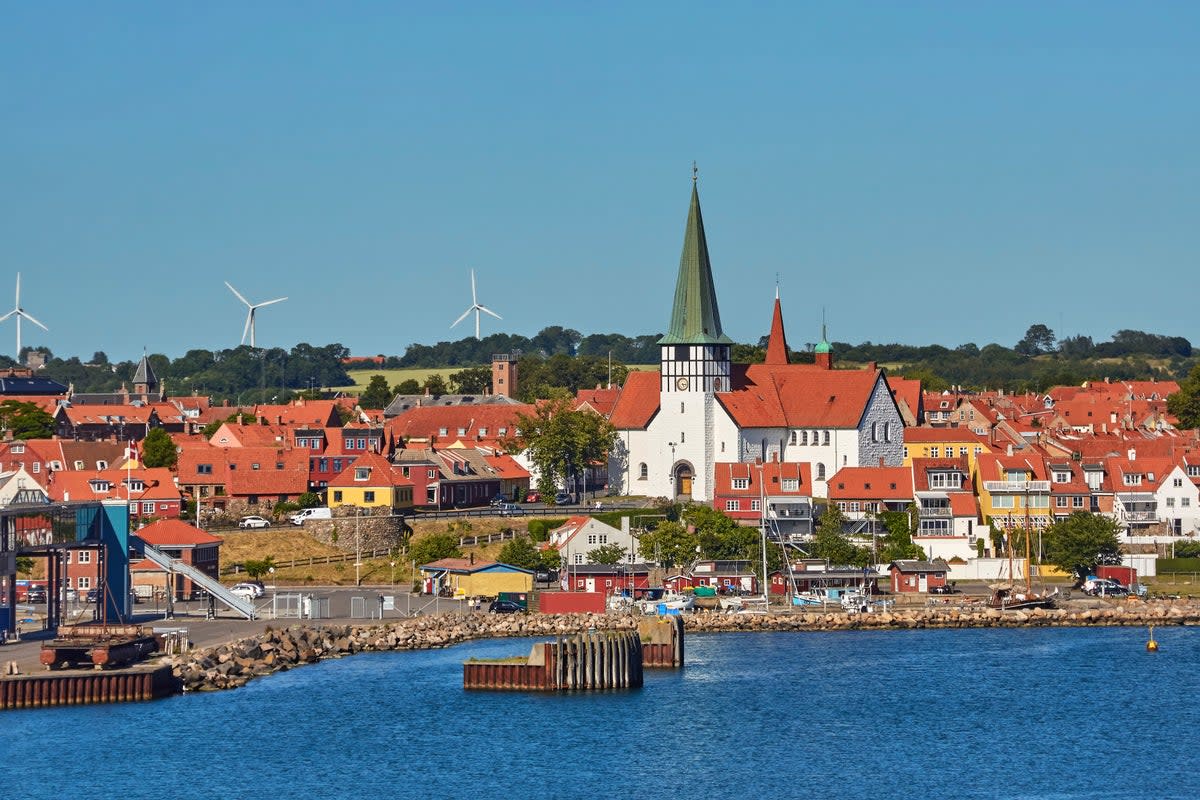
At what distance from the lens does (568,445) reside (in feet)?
297

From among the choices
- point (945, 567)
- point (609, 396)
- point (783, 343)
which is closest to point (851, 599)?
point (945, 567)

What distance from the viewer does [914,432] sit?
94062 millimetres

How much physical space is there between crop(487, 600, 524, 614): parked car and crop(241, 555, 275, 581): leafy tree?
31.8ft

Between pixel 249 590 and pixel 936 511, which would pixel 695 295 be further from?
pixel 249 590

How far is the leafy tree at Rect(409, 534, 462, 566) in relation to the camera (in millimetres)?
80750

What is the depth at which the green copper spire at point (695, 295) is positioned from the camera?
299 ft

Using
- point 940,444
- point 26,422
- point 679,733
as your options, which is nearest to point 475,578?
point 679,733

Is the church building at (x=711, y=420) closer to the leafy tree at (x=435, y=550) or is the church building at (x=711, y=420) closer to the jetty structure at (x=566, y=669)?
the leafy tree at (x=435, y=550)

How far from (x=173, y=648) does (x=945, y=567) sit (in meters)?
29.6

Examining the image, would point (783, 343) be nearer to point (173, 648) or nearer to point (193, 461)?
point (193, 461)

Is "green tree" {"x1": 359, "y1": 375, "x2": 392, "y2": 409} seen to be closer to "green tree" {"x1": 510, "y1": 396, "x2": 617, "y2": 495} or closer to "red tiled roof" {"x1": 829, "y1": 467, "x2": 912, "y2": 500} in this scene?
"green tree" {"x1": 510, "y1": 396, "x2": 617, "y2": 495}

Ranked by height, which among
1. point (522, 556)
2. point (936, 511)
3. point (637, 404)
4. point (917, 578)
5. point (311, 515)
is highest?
point (637, 404)

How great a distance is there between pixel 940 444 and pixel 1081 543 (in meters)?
14.3

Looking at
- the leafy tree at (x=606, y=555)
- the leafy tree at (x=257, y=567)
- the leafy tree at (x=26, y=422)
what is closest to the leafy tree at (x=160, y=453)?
the leafy tree at (x=257, y=567)
